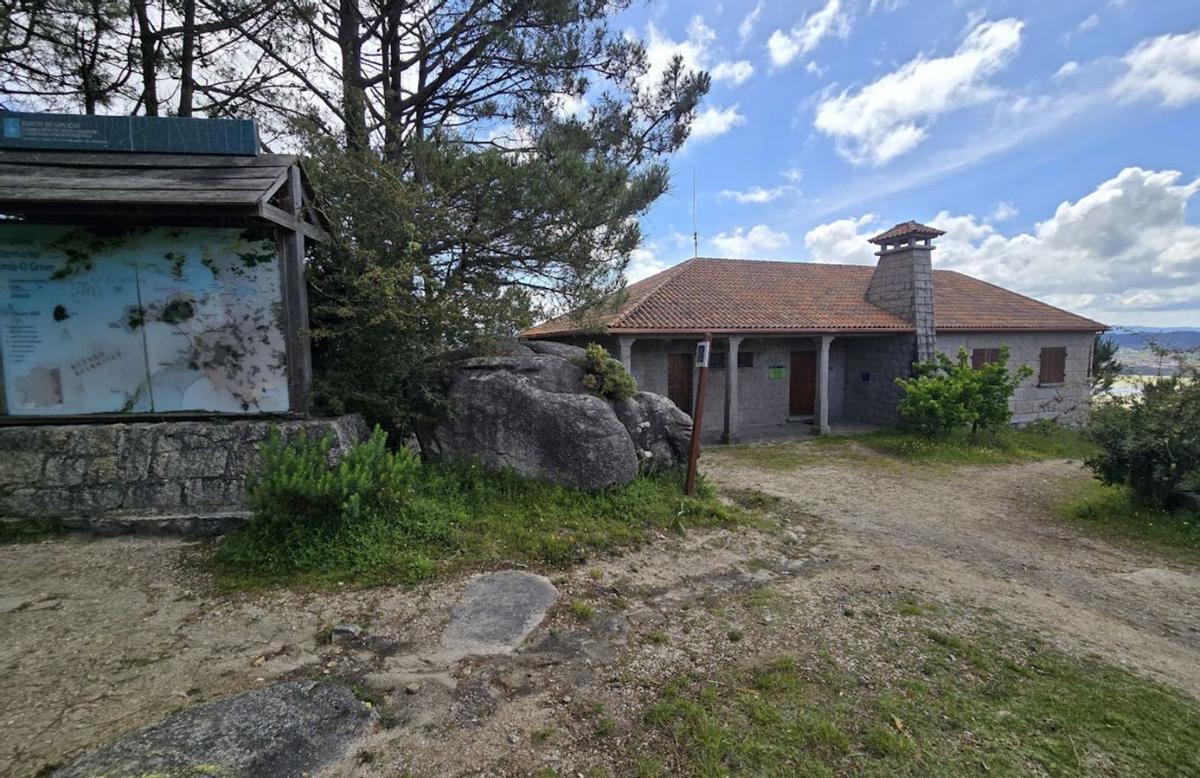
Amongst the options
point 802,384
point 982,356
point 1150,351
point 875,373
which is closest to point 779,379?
point 802,384

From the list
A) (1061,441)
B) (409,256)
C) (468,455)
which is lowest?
(1061,441)

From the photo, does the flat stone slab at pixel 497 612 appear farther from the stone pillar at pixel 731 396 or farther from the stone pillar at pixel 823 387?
the stone pillar at pixel 823 387

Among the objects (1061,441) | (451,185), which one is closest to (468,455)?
(451,185)

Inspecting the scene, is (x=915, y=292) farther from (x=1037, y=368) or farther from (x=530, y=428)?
(x=530, y=428)

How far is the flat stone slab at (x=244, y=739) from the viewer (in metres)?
2.22

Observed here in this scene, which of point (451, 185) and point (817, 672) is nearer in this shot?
point (817, 672)

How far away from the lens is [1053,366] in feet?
50.6

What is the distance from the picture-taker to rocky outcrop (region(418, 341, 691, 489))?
19.7ft

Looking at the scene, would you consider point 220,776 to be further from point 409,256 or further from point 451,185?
point 451,185

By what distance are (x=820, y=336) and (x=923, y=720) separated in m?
11.4

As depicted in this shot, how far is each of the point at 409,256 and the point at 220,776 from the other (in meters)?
4.91

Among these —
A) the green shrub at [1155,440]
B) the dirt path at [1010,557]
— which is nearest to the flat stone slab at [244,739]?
the dirt path at [1010,557]

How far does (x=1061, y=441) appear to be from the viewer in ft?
42.5

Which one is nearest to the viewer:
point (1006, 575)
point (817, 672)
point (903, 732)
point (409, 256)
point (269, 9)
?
point (903, 732)
